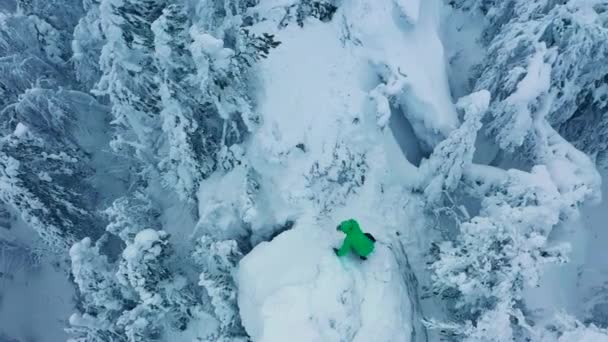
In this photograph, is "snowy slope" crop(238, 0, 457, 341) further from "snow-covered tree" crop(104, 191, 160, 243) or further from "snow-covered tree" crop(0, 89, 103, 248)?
"snow-covered tree" crop(0, 89, 103, 248)

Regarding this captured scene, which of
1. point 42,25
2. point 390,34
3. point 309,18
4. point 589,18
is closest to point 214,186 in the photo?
point 309,18

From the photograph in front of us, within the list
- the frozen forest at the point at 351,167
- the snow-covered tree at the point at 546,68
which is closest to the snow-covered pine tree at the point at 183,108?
the frozen forest at the point at 351,167

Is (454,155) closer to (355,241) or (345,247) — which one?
(355,241)

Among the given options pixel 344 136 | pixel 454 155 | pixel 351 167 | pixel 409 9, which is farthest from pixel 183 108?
pixel 454 155

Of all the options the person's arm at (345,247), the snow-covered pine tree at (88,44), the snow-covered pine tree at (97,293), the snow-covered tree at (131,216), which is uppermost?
the snow-covered pine tree at (88,44)

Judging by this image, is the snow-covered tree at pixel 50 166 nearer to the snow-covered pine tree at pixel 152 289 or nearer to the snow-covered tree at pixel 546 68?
the snow-covered pine tree at pixel 152 289

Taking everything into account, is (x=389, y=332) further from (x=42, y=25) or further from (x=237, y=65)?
(x=42, y=25)
